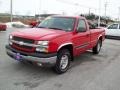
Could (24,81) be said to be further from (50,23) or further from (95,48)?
(95,48)

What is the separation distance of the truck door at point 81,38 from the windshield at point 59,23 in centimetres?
32

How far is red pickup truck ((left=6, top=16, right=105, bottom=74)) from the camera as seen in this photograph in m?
5.62

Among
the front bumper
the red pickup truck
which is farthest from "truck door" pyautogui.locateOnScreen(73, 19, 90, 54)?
the front bumper

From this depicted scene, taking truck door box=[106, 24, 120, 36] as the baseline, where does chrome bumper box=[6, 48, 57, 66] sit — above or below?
below

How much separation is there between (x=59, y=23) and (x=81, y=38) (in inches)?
38.1

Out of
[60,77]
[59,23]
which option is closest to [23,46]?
[60,77]

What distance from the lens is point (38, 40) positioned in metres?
5.63

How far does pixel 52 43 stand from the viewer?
18.6ft

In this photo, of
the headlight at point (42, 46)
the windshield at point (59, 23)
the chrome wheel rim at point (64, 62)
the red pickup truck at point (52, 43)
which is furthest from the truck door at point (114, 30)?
the headlight at point (42, 46)

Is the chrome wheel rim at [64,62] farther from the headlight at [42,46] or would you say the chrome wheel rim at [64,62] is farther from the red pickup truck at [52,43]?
the headlight at [42,46]

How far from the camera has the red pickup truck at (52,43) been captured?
562 cm

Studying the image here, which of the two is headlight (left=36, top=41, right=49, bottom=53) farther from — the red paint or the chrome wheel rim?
the chrome wheel rim

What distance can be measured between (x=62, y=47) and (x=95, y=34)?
3.17 meters

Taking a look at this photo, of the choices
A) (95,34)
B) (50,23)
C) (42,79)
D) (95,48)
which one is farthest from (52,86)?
(95,48)
